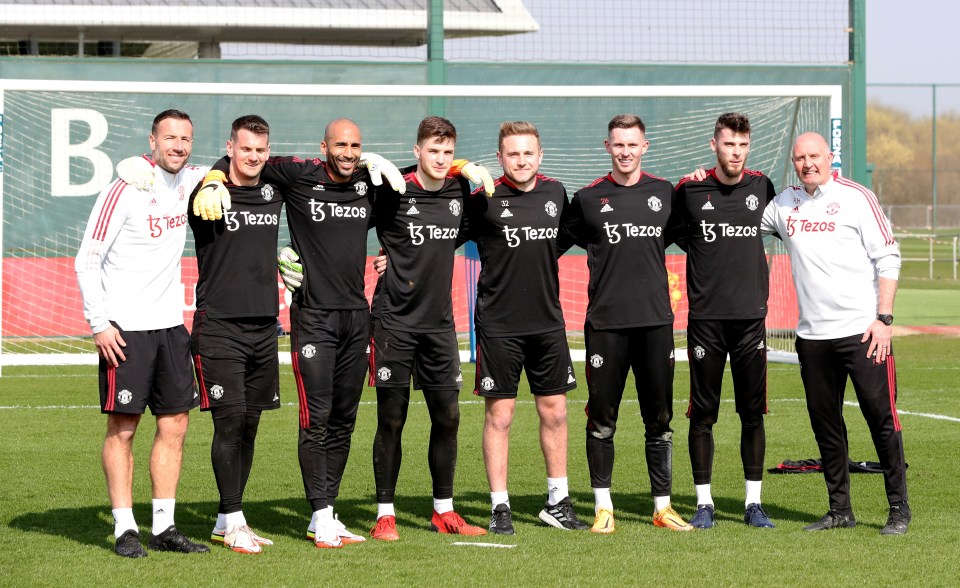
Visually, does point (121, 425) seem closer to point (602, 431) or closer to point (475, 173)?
point (475, 173)

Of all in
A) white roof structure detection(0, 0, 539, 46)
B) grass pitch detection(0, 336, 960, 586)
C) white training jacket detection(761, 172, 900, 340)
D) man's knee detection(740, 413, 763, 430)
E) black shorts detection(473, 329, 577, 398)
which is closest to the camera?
grass pitch detection(0, 336, 960, 586)

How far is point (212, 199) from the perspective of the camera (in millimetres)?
6164

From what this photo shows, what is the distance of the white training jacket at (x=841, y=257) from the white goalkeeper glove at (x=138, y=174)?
3375 millimetres

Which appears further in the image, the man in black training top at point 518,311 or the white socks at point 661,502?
the white socks at point 661,502

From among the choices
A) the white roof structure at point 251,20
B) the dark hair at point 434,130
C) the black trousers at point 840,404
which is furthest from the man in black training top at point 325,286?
the white roof structure at point 251,20

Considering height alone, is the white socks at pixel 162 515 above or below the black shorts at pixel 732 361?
below

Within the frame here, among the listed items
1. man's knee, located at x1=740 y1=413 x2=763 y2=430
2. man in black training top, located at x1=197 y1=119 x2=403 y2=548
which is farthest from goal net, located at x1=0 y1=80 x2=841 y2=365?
man in black training top, located at x1=197 y1=119 x2=403 y2=548

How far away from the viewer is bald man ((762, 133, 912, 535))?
6723mm

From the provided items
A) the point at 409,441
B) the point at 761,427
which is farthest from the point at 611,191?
the point at 409,441

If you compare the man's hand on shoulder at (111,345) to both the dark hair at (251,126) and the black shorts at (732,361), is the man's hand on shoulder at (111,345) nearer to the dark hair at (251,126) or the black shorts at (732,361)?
the dark hair at (251,126)

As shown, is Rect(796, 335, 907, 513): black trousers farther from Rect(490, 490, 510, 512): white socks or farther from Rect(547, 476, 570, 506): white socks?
Rect(490, 490, 510, 512): white socks

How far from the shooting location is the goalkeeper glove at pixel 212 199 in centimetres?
615

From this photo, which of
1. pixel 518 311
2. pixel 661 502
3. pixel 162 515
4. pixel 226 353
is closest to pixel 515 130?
pixel 518 311

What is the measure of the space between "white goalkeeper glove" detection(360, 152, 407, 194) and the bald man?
2.10 meters
